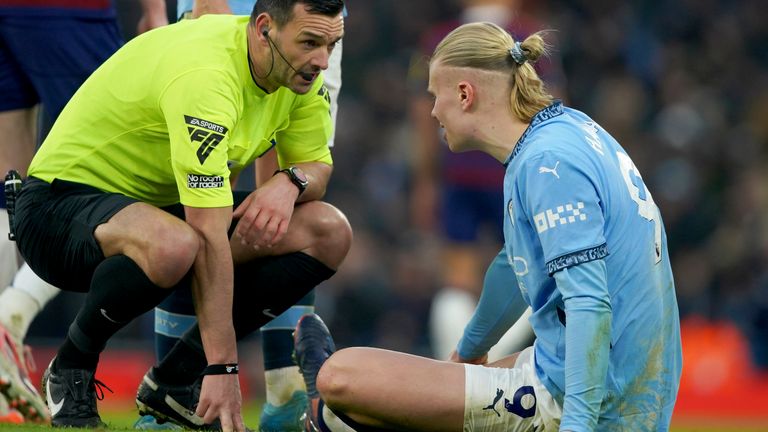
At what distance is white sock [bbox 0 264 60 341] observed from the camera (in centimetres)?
585

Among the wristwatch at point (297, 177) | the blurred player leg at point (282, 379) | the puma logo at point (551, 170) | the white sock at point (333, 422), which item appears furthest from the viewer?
the blurred player leg at point (282, 379)

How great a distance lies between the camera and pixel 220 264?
4453mm

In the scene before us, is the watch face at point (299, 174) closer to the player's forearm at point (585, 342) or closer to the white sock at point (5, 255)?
the player's forearm at point (585, 342)

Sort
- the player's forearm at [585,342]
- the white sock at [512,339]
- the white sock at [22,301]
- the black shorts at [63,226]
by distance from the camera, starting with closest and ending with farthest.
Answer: the player's forearm at [585,342] < the black shorts at [63,226] < the white sock at [22,301] < the white sock at [512,339]

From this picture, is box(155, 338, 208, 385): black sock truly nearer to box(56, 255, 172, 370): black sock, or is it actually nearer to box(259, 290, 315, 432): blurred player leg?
box(56, 255, 172, 370): black sock

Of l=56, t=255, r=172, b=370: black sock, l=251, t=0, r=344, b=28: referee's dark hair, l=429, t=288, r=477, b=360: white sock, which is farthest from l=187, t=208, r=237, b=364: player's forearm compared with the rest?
l=429, t=288, r=477, b=360: white sock

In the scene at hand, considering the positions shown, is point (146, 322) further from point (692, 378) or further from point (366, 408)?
point (366, 408)

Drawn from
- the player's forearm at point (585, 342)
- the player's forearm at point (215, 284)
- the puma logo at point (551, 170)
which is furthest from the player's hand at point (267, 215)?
the player's forearm at point (585, 342)

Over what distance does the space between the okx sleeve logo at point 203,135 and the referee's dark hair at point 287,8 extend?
0.48 meters

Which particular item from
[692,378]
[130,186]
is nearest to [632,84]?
[692,378]

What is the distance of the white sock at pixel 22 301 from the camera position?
19.2 ft

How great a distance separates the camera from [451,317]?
7438mm

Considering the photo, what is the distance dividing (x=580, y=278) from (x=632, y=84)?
34.1ft

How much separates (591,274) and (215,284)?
4.61 ft
